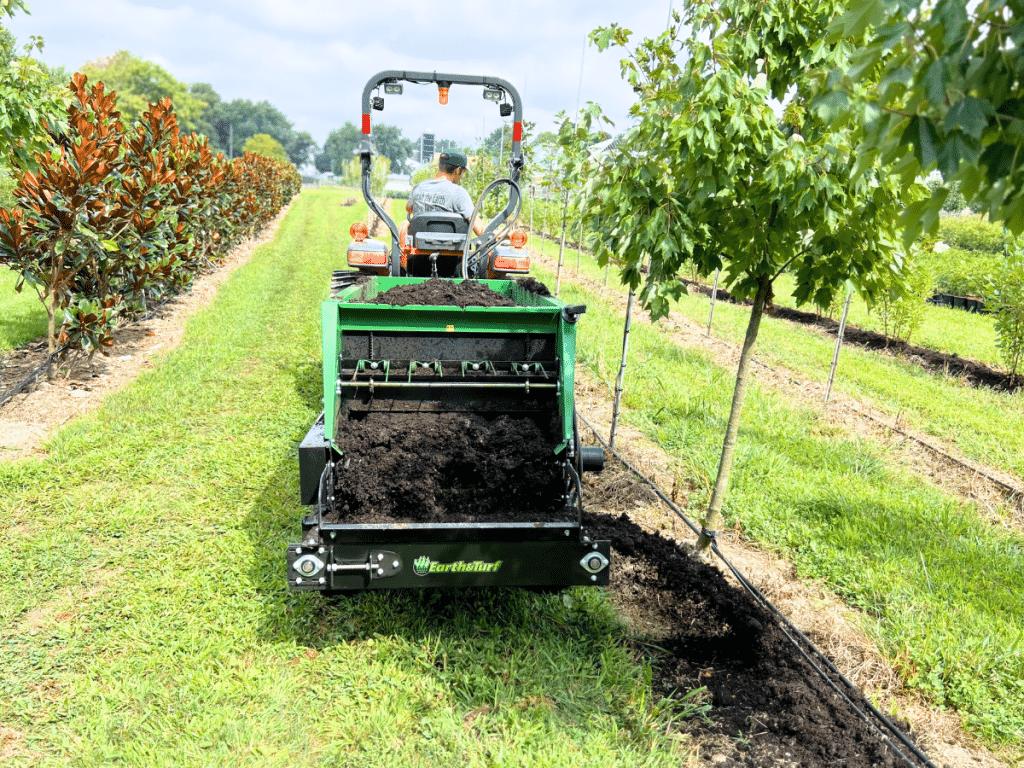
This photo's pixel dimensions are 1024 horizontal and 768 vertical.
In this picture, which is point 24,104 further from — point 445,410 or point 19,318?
point 19,318

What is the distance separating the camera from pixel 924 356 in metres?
12.0

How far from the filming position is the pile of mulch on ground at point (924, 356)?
10.2m

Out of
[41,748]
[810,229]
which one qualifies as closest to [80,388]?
[41,748]

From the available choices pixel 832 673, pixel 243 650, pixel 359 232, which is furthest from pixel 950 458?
pixel 243 650

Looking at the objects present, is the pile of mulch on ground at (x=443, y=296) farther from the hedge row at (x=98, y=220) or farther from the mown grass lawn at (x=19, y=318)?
the mown grass lawn at (x=19, y=318)

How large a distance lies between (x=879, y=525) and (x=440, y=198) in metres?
4.16

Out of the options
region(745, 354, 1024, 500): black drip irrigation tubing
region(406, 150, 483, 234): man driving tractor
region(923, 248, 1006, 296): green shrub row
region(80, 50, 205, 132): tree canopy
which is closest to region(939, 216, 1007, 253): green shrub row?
region(923, 248, 1006, 296): green shrub row

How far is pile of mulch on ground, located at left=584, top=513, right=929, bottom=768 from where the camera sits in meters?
2.71

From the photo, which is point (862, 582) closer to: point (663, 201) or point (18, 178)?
point (663, 201)

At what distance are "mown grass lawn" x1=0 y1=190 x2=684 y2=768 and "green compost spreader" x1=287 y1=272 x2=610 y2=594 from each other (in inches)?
16.7

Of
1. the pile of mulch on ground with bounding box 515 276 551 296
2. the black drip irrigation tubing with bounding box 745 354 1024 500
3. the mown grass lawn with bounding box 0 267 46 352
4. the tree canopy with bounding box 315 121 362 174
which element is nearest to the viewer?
the pile of mulch on ground with bounding box 515 276 551 296

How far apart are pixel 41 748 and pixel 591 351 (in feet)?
24.2

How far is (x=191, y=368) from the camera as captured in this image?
303 inches

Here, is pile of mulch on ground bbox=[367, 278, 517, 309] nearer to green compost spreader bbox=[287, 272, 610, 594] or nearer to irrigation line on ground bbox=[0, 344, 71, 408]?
green compost spreader bbox=[287, 272, 610, 594]
